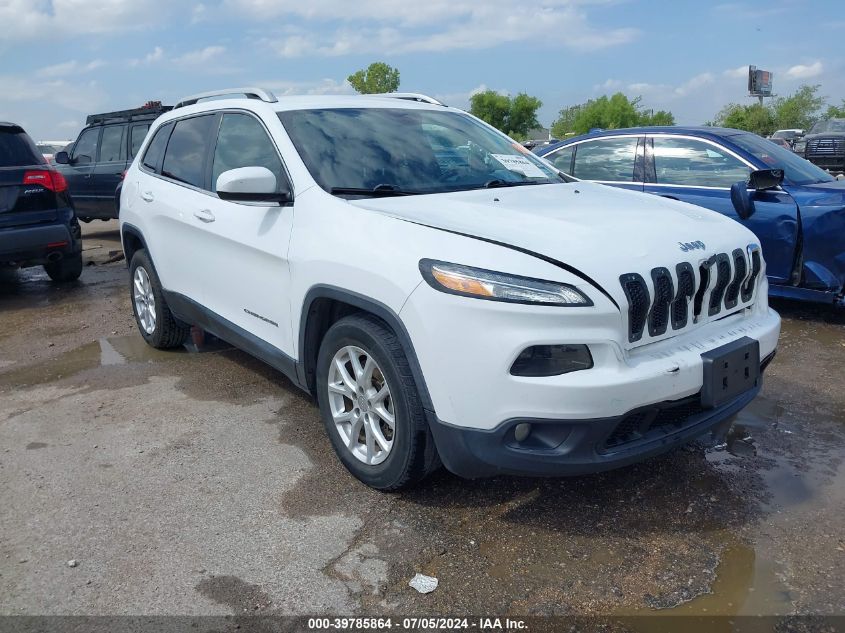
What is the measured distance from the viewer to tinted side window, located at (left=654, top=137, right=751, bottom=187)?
6.19 meters

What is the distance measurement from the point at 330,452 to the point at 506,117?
86773 mm

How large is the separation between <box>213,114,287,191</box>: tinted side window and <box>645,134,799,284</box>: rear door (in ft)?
12.5

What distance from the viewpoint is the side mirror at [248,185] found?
3.44m

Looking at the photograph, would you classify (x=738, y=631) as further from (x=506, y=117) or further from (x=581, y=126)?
(x=506, y=117)

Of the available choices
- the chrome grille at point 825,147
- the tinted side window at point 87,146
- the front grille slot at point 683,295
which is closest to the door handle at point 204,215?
the front grille slot at point 683,295

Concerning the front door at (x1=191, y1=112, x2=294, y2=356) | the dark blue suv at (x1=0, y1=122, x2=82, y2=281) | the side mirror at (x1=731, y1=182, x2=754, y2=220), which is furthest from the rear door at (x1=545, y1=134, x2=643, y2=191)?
the dark blue suv at (x1=0, y1=122, x2=82, y2=281)

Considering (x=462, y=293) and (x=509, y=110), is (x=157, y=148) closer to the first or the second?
(x=462, y=293)

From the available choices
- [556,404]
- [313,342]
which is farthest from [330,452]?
[556,404]

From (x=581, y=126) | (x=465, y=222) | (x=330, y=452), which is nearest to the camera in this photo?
(x=465, y=222)

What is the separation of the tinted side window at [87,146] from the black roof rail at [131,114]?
8.5 inches

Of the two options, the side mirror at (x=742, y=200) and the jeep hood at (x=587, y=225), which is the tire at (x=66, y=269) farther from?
the side mirror at (x=742, y=200)

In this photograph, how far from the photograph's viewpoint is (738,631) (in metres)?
2.43

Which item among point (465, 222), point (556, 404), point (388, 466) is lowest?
point (388, 466)

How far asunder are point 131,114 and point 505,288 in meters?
9.91
